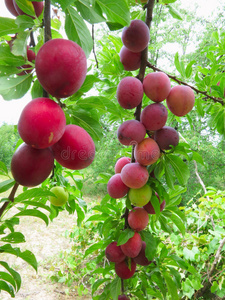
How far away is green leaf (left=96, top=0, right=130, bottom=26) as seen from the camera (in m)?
0.36

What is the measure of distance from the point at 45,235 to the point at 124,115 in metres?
2.43

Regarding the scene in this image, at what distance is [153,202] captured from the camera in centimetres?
62

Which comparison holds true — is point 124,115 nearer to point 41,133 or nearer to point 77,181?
point 77,181

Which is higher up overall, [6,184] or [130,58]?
[130,58]

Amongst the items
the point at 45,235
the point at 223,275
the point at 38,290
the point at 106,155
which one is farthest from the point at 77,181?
the point at 106,155

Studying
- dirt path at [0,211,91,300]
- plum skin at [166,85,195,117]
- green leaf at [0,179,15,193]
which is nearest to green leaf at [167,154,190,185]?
plum skin at [166,85,195,117]

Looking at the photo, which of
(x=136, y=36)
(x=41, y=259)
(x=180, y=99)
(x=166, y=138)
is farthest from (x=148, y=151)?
(x=41, y=259)

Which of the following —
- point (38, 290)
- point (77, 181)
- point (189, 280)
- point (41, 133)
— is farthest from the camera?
point (38, 290)

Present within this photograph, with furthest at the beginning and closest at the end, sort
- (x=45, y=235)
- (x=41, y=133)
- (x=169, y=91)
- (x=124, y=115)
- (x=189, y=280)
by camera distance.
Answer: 1. (x=45, y=235)
2. (x=189, y=280)
3. (x=124, y=115)
4. (x=169, y=91)
5. (x=41, y=133)

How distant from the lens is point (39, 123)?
31 centimetres

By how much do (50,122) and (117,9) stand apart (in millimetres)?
214

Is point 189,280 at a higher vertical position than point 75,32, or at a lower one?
lower

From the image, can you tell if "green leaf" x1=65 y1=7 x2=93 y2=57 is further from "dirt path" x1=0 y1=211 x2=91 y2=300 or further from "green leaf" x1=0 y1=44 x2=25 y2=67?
"dirt path" x1=0 y1=211 x2=91 y2=300

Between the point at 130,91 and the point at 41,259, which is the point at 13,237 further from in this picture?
the point at 41,259
